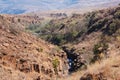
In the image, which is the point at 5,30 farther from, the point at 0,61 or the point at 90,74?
the point at 90,74

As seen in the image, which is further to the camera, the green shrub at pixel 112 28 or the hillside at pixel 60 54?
the green shrub at pixel 112 28

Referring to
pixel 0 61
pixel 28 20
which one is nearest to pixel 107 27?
pixel 0 61

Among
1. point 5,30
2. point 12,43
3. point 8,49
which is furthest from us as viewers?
point 5,30

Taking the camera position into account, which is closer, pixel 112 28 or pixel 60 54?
pixel 60 54

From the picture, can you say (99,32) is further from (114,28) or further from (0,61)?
(0,61)

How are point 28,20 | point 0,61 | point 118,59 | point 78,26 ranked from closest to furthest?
point 118,59 → point 0,61 → point 78,26 → point 28,20

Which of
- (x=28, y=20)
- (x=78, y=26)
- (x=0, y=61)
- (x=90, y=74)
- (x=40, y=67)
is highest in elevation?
(x=90, y=74)

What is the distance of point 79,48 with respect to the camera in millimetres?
58375

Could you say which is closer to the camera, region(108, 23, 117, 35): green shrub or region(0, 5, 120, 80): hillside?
region(0, 5, 120, 80): hillside

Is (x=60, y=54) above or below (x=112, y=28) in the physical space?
below

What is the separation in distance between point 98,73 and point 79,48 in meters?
47.0

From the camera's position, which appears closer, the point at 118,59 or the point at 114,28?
the point at 118,59

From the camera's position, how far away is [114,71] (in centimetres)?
1129

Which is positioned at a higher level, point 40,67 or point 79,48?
point 40,67
